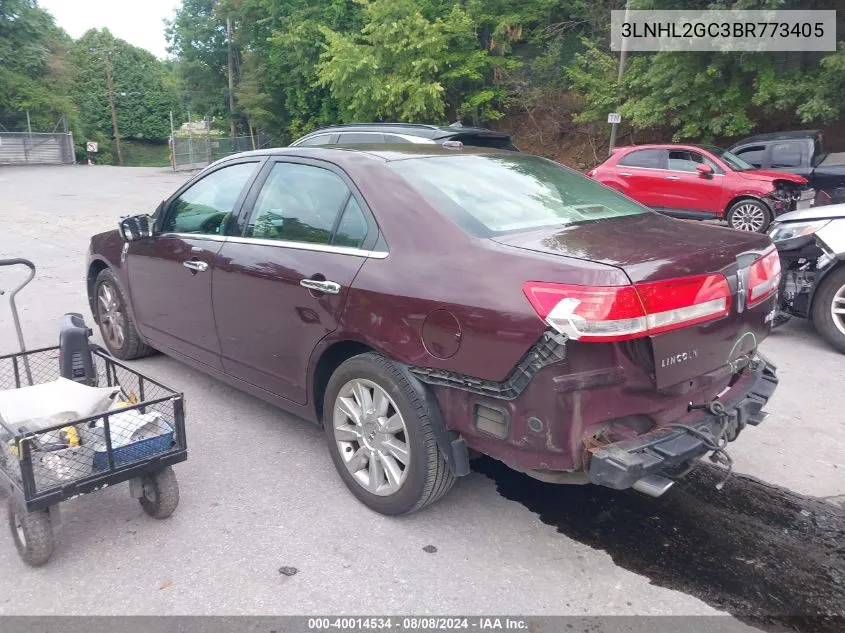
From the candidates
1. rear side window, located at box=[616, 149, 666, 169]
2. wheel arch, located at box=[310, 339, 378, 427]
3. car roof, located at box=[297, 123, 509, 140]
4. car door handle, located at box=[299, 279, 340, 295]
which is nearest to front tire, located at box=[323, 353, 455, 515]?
wheel arch, located at box=[310, 339, 378, 427]

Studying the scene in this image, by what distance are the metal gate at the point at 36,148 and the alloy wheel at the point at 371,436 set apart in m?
38.9

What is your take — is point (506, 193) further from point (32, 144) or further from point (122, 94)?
point (122, 94)

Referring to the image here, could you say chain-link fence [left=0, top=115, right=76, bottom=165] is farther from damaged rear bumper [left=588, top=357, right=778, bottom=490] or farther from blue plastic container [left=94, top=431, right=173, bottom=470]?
damaged rear bumper [left=588, top=357, right=778, bottom=490]

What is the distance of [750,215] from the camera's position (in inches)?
476

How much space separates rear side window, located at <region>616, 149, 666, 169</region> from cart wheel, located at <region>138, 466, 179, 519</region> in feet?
39.5

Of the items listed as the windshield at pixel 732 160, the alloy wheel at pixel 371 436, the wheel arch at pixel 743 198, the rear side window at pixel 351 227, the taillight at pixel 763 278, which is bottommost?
the alloy wheel at pixel 371 436

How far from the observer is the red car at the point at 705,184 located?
1184 cm

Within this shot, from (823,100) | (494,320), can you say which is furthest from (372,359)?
(823,100)

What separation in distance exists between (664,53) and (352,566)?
16995 mm

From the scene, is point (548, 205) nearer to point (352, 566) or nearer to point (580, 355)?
point (580, 355)

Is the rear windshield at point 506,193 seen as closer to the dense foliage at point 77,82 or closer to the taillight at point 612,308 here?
the taillight at point 612,308

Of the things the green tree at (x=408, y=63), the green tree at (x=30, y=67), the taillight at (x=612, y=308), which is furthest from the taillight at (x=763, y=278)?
the green tree at (x=30, y=67)

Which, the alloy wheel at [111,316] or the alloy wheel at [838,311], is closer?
the alloy wheel at [111,316]

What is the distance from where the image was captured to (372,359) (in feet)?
10.5
